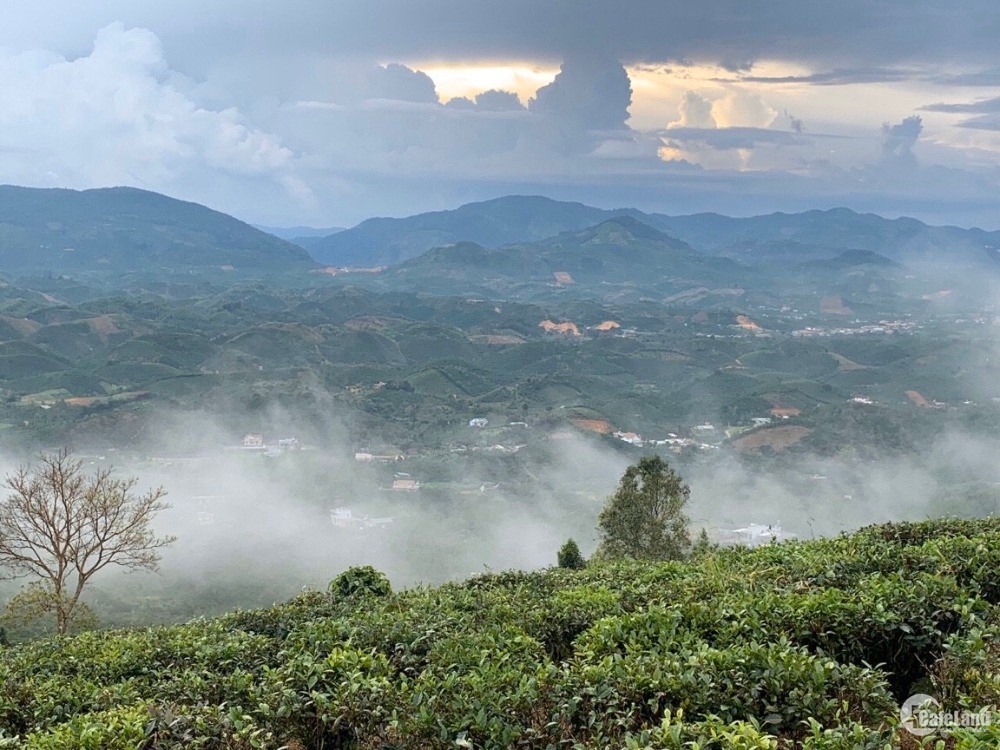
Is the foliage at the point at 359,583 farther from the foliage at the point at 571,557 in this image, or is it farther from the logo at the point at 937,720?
the logo at the point at 937,720

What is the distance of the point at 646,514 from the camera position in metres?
33.9

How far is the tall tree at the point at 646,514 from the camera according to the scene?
33.6 m

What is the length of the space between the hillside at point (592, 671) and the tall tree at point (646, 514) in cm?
2074

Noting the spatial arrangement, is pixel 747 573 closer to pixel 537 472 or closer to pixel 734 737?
pixel 734 737

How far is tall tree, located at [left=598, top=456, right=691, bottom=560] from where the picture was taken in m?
33.6

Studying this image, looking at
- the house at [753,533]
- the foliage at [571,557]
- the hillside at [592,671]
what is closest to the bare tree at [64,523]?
the hillside at [592,671]

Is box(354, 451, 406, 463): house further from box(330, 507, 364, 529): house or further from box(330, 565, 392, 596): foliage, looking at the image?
box(330, 565, 392, 596): foliage

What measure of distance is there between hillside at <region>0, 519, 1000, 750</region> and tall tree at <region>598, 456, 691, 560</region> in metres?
20.7

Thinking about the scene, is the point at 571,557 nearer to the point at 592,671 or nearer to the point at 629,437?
the point at 592,671

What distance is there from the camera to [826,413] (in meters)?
154

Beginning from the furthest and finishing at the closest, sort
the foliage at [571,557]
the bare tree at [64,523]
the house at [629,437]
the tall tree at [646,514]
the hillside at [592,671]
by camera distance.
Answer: the house at [629,437], the tall tree at [646,514], the foliage at [571,557], the bare tree at [64,523], the hillside at [592,671]

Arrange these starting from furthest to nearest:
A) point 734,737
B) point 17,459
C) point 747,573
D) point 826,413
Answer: point 826,413, point 17,459, point 747,573, point 734,737

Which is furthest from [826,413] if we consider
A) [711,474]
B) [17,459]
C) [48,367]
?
[48,367]

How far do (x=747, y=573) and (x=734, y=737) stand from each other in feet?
24.3
